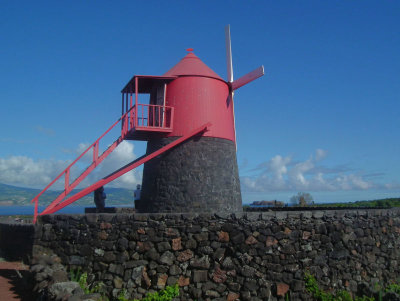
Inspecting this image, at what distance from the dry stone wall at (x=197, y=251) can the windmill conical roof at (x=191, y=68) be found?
19.5 ft

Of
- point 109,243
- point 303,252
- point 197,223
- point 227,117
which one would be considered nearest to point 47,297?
point 109,243

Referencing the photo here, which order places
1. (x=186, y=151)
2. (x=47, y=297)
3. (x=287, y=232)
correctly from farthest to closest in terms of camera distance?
(x=186, y=151) → (x=287, y=232) → (x=47, y=297)

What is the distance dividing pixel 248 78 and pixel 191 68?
192 cm

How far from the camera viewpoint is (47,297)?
6332 millimetres

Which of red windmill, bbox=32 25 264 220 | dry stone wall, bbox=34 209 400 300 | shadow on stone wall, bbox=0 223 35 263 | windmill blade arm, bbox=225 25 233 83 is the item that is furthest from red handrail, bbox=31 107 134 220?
windmill blade arm, bbox=225 25 233 83

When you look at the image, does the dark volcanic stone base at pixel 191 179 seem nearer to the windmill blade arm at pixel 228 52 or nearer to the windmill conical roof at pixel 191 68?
the windmill conical roof at pixel 191 68

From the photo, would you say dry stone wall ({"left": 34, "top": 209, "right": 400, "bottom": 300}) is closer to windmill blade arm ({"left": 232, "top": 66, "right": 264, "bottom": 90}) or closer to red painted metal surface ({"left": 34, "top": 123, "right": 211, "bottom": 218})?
red painted metal surface ({"left": 34, "top": 123, "right": 211, "bottom": 218})

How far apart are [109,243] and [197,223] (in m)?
1.83

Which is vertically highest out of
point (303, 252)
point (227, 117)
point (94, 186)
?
point (227, 117)

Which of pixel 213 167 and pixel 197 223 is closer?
A: pixel 197 223

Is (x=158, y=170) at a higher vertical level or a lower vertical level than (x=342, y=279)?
higher

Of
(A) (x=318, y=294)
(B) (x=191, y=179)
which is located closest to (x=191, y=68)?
(B) (x=191, y=179)

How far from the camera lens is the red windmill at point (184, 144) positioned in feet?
35.6

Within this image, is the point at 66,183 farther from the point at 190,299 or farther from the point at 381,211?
the point at 381,211
